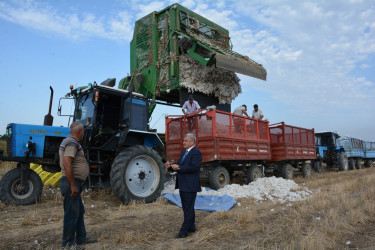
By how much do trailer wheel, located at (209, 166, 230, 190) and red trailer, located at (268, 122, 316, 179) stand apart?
10.5 ft

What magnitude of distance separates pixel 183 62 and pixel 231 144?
3317 mm

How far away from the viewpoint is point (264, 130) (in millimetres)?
9805

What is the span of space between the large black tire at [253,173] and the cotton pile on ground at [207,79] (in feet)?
8.40

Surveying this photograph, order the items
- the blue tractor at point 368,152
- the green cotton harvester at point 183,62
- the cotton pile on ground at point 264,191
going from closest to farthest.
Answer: the cotton pile on ground at point 264,191 < the green cotton harvester at point 183,62 < the blue tractor at point 368,152

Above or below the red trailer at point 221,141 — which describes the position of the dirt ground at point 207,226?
below

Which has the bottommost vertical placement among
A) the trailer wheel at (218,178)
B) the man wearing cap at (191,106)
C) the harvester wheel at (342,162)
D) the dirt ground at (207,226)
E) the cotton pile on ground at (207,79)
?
the dirt ground at (207,226)

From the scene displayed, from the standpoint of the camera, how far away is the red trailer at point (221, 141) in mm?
7598

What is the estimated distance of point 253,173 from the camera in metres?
9.02

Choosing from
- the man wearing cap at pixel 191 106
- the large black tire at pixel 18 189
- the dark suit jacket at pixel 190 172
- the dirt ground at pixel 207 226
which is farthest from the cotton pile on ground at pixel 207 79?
the dark suit jacket at pixel 190 172

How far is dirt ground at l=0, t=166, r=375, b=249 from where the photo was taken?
11.5 feet

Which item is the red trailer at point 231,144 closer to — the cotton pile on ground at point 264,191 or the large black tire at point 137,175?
the cotton pile on ground at point 264,191

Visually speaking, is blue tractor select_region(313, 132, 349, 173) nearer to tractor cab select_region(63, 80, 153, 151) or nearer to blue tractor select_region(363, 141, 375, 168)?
blue tractor select_region(363, 141, 375, 168)

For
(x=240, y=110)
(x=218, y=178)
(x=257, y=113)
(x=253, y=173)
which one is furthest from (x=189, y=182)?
(x=257, y=113)

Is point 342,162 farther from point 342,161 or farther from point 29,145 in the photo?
point 29,145
